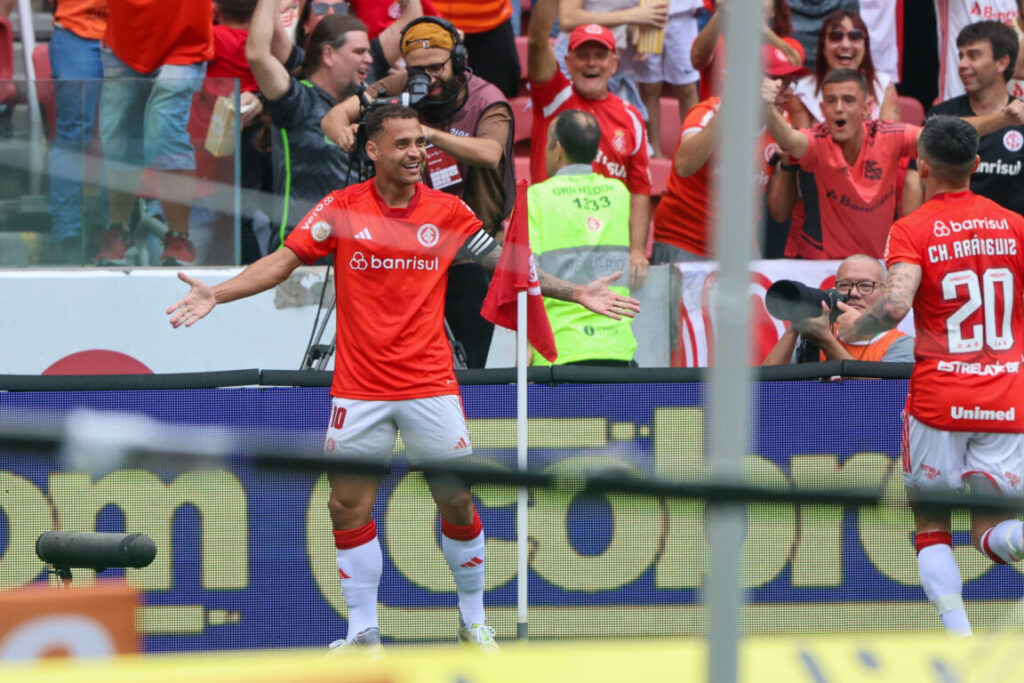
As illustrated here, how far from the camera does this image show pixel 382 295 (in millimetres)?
5762

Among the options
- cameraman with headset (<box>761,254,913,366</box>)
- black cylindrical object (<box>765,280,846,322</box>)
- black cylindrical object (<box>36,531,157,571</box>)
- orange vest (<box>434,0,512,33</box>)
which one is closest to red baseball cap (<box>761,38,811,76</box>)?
cameraman with headset (<box>761,254,913,366</box>)

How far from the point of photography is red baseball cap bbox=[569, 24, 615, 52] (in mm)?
7848

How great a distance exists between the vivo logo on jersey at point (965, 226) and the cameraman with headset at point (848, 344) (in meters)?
0.87

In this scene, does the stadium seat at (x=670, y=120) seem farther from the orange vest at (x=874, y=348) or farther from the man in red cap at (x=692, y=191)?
the orange vest at (x=874, y=348)

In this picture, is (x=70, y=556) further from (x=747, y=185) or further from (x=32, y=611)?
(x=747, y=185)

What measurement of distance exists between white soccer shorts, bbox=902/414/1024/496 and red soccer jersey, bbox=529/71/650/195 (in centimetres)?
246

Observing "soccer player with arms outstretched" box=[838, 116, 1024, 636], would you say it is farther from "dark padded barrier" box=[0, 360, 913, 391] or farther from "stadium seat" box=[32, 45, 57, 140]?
"stadium seat" box=[32, 45, 57, 140]

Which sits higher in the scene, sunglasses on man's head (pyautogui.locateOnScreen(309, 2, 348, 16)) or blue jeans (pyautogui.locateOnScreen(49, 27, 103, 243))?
sunglasses on man's head (pyautogui.locateOnScreen(309, 2, 348, 16))

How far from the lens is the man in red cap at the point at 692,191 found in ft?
24.0

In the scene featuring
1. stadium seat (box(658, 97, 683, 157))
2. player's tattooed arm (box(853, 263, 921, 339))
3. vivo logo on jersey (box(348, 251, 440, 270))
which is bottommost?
player's tattooed arm (box(853, 263, 921, 339))

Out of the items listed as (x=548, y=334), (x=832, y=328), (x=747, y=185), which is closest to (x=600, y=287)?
(x=548, y=334)

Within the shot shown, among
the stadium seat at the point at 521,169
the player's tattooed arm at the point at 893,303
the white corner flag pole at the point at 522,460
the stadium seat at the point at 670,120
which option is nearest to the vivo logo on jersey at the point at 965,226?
the player's tattooed arm at the point at 893,303

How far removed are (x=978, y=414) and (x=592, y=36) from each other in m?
3.24

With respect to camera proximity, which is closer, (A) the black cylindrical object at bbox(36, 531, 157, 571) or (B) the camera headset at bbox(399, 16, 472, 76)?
(A) the black cylindrical object at bbox(36, 531, 157, 571)
